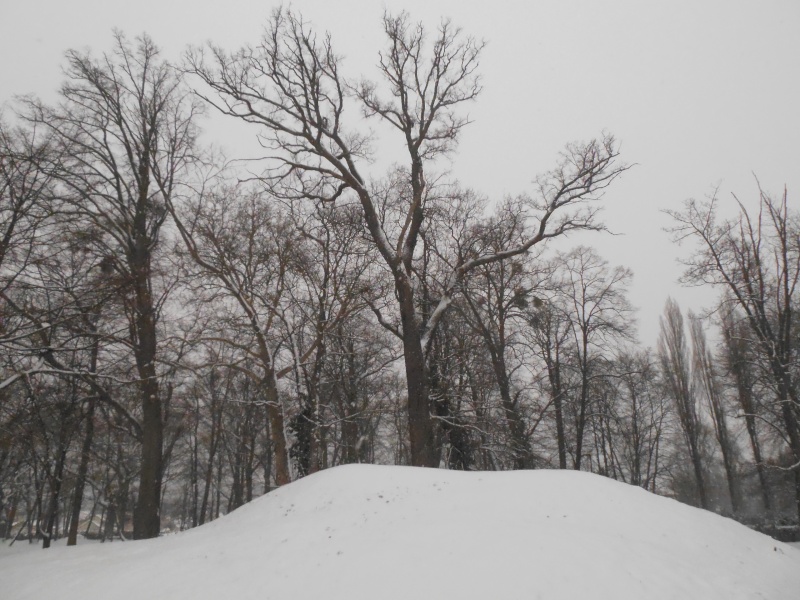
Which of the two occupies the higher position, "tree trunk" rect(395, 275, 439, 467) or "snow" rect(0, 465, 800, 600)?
"tree trunk" rect(395, 275, 439, 467)

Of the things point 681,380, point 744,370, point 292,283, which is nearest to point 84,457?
point 292,283

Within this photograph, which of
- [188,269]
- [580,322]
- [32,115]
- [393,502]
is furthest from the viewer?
[580,322]

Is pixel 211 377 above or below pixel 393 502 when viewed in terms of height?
above

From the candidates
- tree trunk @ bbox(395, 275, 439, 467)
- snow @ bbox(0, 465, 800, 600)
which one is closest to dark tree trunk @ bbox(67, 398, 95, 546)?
snow @ bbox(0, 465, 800, 600)

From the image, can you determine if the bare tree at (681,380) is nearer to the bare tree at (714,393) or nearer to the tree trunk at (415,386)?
the bare tree at (714,393)

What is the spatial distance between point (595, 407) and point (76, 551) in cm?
2498

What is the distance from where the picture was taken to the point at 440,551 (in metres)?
4.99

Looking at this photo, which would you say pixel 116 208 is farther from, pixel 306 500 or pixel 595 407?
pixel 595 407

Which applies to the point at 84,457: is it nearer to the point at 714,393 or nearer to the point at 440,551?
the point at 440,551

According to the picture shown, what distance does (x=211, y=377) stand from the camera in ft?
64.4

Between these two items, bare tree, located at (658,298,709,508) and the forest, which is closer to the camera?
the forest

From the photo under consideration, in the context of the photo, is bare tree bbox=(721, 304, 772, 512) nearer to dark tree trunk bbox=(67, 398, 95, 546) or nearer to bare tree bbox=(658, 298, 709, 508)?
bare tree bbox=(658, 298, 709, 508)

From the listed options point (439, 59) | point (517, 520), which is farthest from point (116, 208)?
point (517, 520)

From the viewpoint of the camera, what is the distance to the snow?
453 cm
